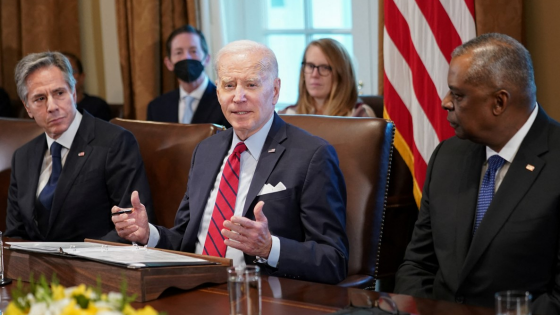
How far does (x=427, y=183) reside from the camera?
93.2 inches

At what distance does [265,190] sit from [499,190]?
77 centimetres

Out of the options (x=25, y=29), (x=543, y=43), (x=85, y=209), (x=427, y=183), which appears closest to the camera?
(x=427, y=183)

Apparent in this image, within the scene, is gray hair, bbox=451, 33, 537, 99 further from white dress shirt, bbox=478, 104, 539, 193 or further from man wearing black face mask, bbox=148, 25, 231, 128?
man wearing black face mask, bbox=148, 25, 231, 128

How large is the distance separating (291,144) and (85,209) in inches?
40.2

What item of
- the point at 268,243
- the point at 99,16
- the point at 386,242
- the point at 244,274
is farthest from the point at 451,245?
the point at 99,16

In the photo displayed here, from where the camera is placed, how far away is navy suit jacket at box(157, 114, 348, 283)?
2.32m

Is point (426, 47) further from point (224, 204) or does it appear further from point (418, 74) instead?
point (224, 204)

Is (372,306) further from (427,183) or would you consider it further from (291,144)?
(291,144)

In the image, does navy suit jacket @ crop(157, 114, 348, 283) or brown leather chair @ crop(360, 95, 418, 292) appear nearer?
navy suit jacket @ crop(157, 114, 348, 283)

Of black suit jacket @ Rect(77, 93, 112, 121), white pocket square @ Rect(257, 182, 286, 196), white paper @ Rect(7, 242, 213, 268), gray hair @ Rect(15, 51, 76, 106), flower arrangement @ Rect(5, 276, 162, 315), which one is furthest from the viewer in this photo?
black suit jacket @ Rect(77, 93, 112, 121)

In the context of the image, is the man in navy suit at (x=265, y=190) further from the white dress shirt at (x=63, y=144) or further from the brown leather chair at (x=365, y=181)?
the white dress shirt at (x=63, y=144)

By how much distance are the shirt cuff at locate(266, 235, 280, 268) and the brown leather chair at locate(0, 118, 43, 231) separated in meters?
1.89

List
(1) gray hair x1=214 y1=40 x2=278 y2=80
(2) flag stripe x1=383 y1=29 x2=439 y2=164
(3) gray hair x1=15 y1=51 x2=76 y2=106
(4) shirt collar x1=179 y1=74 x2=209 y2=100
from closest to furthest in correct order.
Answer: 1. (1) gray hair x1=214 y1=40 x2=278 y2=80
2. (3) gray hair x1=15 y1=51 x2=76 y2=106
3. (2) flag stripe x1=383 y1=29 x2=439 y2=164
4. (4) shirt collar x1=179 y1=74 x2=209 y2=100

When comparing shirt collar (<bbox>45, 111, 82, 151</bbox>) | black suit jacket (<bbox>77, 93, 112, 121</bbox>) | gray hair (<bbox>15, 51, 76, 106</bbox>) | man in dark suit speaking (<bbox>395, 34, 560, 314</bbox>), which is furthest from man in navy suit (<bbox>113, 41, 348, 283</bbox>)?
black suit jacket (<bbox>77, 93, 112, 121</bbox>)
